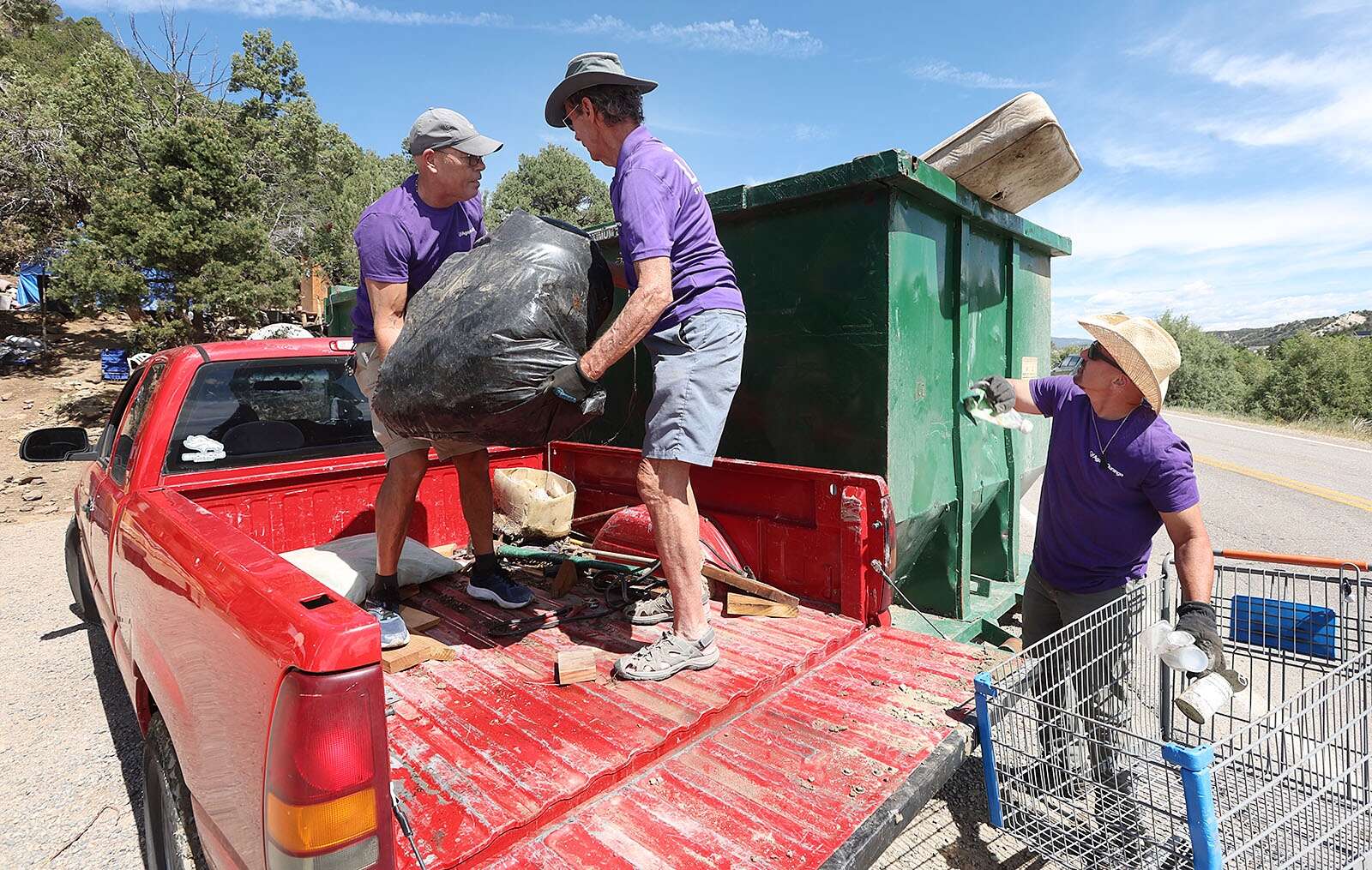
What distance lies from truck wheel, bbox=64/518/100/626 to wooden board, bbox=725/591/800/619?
12.7ft

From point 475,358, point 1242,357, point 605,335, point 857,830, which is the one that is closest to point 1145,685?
point 857,830

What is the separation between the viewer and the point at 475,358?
2.22 metres

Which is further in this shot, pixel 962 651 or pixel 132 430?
pixel 132 430

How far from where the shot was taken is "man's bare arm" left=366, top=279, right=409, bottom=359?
2730mm

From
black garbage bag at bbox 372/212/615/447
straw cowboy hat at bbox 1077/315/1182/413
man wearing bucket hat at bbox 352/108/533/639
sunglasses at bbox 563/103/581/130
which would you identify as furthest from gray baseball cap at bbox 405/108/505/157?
straw cowboy hat at bbox 1077/315/1182/413

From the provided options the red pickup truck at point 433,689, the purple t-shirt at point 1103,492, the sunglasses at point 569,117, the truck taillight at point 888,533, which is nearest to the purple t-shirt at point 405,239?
the sunglasses at point 569,117

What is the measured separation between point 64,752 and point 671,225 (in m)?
3.84

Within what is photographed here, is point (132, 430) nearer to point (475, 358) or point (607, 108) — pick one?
point (475, 358)

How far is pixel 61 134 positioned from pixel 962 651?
21842 millimetres

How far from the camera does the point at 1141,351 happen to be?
2.38 metres

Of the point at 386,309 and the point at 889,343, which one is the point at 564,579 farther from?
the point at 889,343

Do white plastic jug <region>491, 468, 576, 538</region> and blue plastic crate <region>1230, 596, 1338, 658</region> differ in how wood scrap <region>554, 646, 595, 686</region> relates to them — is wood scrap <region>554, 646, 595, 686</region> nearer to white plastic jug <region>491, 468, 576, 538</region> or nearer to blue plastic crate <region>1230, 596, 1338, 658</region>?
white plastic jug <region>491, 468, 576, 538</region>

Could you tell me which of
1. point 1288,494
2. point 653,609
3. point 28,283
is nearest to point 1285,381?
point 1288,494

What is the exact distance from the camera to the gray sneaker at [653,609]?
9.39 feet
